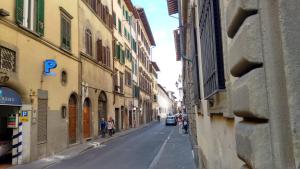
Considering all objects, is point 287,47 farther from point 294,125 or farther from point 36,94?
point 36,94

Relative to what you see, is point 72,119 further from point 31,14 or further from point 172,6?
point 172,6

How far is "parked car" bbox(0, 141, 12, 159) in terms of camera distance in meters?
13.6

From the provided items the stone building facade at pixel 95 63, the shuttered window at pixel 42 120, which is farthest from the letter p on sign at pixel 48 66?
the stone building facade at pixel 95 63

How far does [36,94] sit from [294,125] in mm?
14801

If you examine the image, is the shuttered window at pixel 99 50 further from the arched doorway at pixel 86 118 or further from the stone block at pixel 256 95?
the stone block at pixel 256 95

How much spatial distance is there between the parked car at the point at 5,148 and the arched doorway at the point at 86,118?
8906 millimetres

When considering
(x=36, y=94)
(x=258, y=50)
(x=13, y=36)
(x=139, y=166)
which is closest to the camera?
(x=258, y=50)

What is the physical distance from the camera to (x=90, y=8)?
25.1 metres

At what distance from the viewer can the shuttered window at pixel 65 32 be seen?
19.2 metres


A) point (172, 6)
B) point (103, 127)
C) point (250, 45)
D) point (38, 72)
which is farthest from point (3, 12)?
point (103, 127)

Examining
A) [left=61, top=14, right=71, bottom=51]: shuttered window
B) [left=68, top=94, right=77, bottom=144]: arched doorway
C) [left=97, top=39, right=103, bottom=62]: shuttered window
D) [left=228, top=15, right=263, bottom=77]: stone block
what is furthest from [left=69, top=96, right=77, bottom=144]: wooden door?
[left=228, top=15, right=263, bottom=77]: stone block

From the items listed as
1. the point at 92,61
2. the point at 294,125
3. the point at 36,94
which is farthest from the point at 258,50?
the point at 92,61

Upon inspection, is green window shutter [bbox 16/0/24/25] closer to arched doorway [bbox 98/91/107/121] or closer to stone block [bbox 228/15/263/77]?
stone block [bbox 228/15/263/77]

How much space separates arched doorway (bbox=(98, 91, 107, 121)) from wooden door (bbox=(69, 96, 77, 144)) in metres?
6.19
